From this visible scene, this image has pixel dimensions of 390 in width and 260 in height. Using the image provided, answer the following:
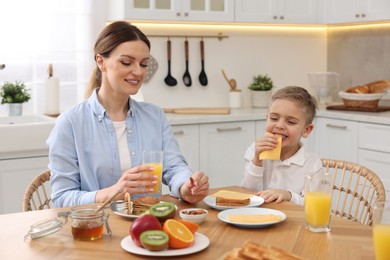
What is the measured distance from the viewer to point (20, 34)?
3982 mm

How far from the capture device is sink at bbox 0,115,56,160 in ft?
11.0

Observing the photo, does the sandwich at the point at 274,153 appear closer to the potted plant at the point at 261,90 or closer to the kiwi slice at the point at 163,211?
the kiwi slice at the point at 163,211

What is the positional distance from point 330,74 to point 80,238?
11.4 ft

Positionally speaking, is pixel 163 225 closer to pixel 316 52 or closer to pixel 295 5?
pixel 295 5

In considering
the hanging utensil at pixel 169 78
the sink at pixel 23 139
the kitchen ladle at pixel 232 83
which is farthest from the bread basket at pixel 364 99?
the sink at pixel 23 139

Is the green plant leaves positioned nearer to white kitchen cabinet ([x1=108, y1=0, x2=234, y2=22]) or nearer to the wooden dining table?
white kitchen cabinet ([x1=108, y1=0, x2=234, y2=22])

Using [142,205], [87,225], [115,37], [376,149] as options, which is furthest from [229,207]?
[376,149]

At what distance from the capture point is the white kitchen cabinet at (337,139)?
13.4ft

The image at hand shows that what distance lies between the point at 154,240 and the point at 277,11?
3302 millimetres

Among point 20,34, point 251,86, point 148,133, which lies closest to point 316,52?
point 251,86

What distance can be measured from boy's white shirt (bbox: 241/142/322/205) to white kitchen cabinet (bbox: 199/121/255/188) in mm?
1653

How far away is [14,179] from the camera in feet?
11.3

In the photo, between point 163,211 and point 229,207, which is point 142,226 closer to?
point 163,211

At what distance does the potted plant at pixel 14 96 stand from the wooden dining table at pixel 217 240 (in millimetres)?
2071
